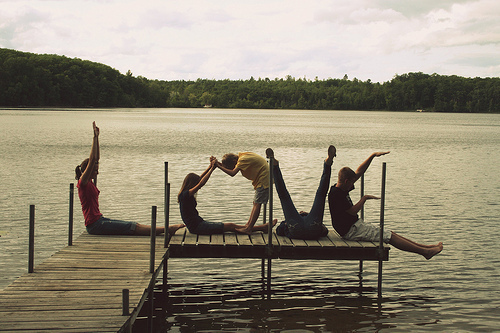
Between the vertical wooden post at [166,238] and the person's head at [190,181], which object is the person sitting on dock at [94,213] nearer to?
the vertical wooden post at [166,238]

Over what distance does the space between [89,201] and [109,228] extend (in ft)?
2.09

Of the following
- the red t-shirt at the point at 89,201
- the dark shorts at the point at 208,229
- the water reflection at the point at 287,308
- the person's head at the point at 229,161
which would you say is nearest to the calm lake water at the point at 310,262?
the water reflection at the point at 287,308

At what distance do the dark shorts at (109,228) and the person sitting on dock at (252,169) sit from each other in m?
2.03

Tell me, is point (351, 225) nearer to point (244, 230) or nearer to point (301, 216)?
point (301, 216)

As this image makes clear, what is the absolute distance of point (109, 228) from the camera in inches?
391

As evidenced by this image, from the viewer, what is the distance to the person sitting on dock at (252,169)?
383 inches

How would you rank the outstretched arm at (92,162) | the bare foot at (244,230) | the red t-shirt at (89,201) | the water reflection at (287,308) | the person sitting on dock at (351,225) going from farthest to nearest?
Result: the bare foot at (244,230), the person sitting on dock at (351,225), the red t-shirt at (89,201), the outstretched arm at (92,162), the water reflection at (287,308)

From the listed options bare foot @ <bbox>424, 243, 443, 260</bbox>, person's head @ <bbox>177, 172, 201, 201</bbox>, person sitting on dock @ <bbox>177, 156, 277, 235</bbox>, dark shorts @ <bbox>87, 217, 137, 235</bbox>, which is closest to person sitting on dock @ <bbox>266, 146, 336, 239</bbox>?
person sitting on dock @ <bbox>177, 156, 277, 235</bbox>

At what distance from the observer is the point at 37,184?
2259cm

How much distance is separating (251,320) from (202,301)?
3.73 feet

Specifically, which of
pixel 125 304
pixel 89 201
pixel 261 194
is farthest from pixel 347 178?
pixel 125 304

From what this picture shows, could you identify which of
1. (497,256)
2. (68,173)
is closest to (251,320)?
(497,256)

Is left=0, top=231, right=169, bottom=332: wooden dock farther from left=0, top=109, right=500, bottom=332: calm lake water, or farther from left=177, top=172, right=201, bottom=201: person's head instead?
left=0, top=109, right=500, bottom=332: calm lake water

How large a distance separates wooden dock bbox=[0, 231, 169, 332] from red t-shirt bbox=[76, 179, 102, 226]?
53cm
